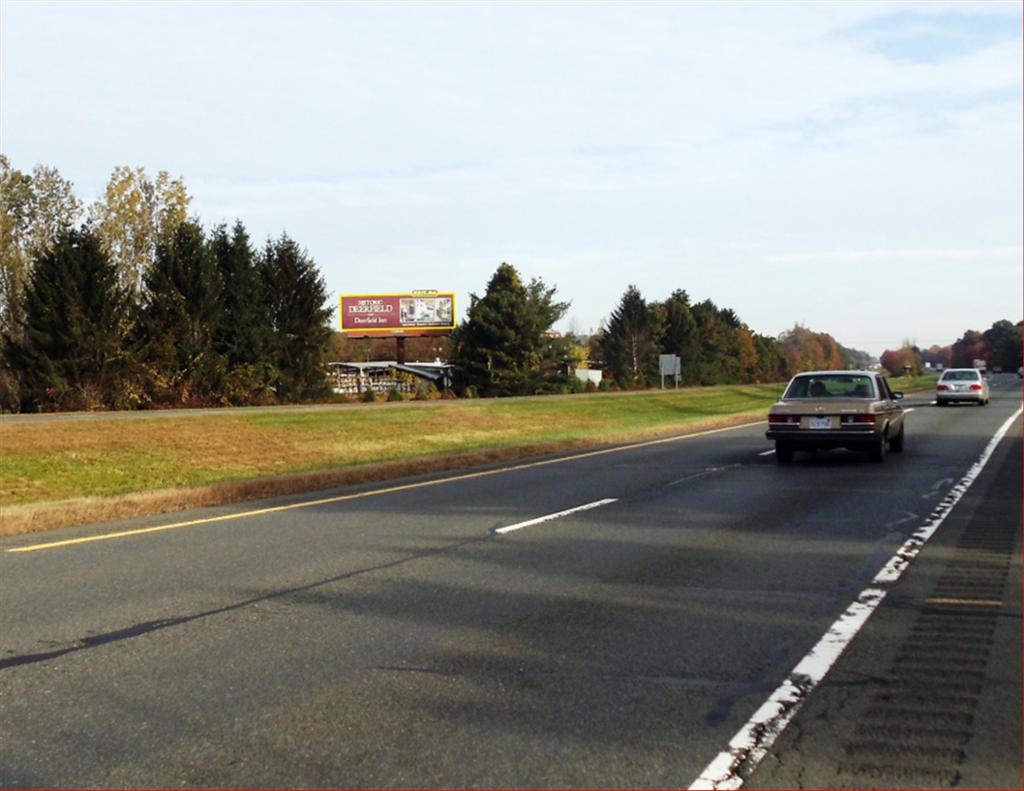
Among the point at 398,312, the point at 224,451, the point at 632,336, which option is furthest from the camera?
the point at 632,336

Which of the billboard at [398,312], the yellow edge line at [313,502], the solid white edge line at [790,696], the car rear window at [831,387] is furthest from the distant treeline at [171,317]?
the solid white edge line at [790,696]

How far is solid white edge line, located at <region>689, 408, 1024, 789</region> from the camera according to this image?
14.2 feet

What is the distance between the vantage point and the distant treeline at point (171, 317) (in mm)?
39000

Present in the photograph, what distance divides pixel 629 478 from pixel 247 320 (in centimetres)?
3293

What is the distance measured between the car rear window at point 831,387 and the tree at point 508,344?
51.7m

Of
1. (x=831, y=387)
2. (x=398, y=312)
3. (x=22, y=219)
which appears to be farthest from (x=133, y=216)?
(x=831, y=387)

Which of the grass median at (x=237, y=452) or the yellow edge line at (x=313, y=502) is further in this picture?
the grass median at (x=237, y=452)

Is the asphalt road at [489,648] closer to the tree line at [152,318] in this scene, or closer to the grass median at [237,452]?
the grass median at [237,452]

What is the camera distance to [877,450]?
18.1 metres

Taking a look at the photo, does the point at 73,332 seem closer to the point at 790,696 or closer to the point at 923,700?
the point at 790,696

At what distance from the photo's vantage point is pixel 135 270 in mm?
59812

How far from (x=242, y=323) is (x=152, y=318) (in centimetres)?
436

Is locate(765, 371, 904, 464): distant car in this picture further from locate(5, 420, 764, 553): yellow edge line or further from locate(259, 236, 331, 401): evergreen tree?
locate(259, 236, 331, 401): evergreen tree

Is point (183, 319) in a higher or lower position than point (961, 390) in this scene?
higher
